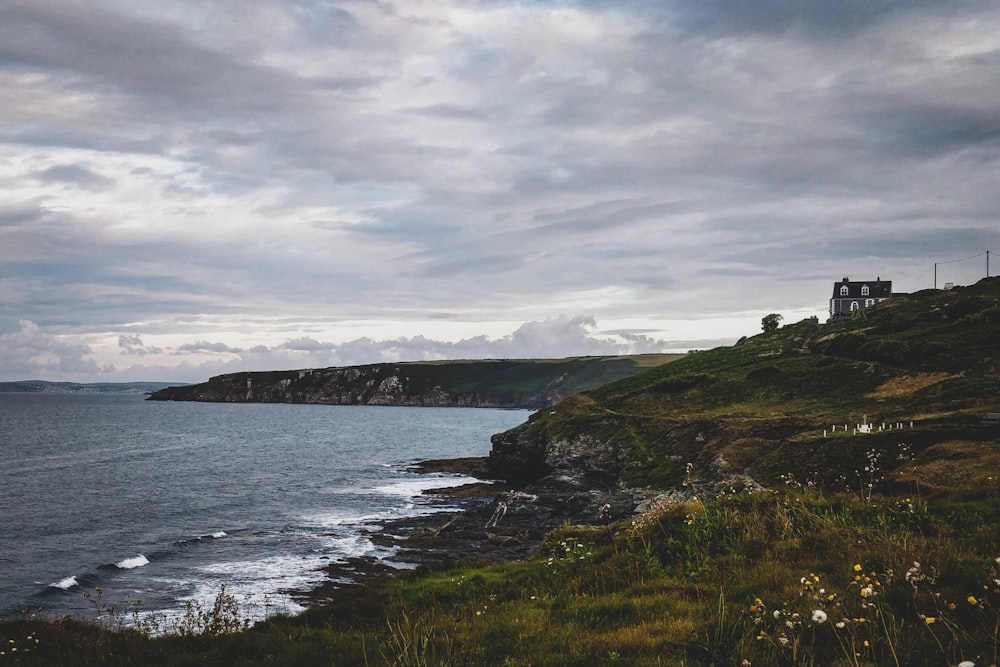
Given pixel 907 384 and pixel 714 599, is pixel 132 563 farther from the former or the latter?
pixel 907 384

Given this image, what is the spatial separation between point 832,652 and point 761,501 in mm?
7357

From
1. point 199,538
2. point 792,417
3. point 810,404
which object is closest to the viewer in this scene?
point 199,538

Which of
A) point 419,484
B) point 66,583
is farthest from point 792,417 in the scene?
point 66,583

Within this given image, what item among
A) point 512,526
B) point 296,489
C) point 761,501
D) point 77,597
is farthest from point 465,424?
point 761,501

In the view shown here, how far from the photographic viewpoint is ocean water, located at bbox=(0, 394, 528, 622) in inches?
1352

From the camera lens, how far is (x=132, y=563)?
127 ft

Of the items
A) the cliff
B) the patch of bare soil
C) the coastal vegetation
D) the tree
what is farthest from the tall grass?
the tree

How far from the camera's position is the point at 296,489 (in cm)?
6881

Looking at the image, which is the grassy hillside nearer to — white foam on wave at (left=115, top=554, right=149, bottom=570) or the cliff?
the cliff

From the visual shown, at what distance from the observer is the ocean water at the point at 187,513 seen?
34344 millimetres

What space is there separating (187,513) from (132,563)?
16.5 metres

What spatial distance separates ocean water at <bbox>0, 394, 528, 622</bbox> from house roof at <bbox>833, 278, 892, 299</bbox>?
86604 millimetres

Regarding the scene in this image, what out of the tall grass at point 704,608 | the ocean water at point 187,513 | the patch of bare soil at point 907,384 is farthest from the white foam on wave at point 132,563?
the patch of bare soil at point 907,384

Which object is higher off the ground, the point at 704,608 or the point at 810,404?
the point at 810,404
